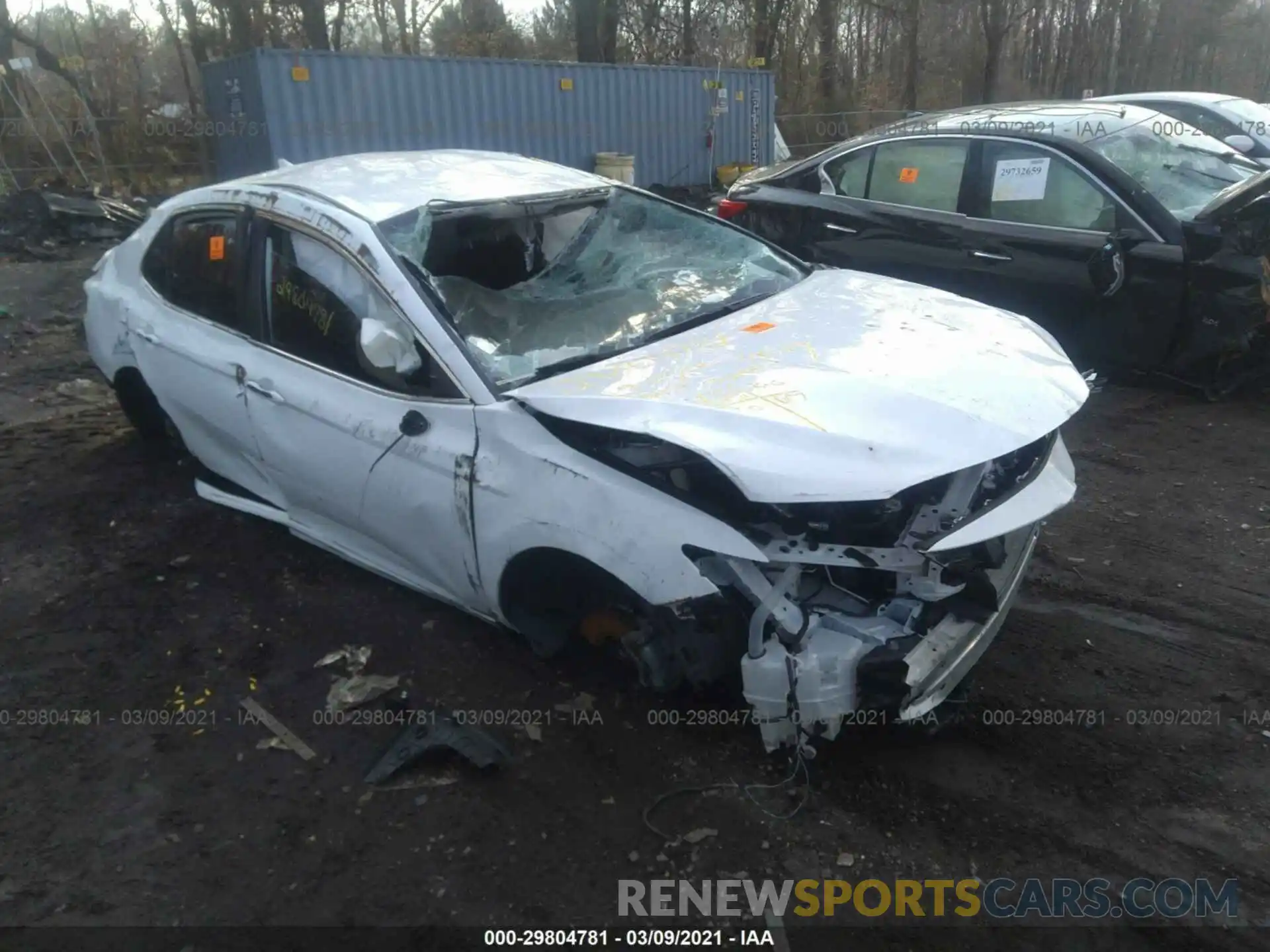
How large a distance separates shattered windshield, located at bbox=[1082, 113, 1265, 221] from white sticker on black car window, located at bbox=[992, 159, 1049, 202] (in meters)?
0.36

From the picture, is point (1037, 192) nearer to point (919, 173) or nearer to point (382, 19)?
point (919, 173)

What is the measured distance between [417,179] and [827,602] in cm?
235

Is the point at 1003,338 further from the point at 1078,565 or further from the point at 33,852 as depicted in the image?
the point at 33,852

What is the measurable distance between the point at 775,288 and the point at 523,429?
1.44 meters

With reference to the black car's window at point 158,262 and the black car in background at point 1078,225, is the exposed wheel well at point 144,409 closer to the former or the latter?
the black car's window at point 158,262

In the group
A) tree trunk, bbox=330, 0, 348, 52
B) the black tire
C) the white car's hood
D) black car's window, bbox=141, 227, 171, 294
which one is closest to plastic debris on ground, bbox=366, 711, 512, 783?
the white car's hood

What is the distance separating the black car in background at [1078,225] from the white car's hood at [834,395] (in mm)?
2174

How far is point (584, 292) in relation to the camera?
3.68 metres

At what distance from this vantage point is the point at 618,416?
106 inches

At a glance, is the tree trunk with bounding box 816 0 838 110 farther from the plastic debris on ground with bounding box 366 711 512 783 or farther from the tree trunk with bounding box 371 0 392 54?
the plastic debris on ground with bounding box 366 711 512 783

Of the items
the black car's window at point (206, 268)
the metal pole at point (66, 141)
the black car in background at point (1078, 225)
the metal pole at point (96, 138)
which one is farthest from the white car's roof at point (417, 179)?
the metal pole at point (96, 138)

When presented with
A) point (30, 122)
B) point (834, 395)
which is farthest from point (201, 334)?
point (30, 122)

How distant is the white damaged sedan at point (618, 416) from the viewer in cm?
258

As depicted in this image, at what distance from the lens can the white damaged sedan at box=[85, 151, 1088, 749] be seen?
8.47 feet
